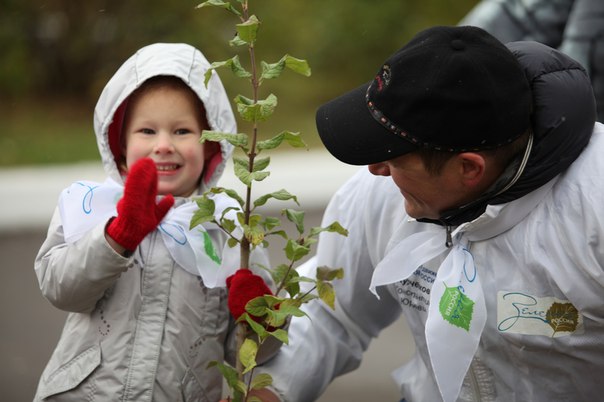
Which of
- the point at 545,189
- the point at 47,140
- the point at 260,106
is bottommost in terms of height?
the point at 545,189

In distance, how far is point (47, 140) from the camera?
10.3 m

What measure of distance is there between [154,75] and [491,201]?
0.96m

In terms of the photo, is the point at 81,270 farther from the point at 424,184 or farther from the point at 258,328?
the point at 424,184

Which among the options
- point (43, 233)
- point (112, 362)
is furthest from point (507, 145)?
point (43, 233)

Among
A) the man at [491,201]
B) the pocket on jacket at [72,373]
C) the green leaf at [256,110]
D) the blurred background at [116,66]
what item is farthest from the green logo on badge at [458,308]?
the blurred background at [116,66]

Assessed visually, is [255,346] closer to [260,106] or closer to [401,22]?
[260,106]

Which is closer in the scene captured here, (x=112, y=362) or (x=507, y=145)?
(x=507, y=145)

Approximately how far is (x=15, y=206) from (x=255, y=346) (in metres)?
6.19

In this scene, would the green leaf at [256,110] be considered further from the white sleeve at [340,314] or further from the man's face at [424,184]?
the white sleeve at [340,314]

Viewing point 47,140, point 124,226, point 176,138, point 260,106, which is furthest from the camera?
point 47,140

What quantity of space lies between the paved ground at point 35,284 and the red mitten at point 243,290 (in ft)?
8.76

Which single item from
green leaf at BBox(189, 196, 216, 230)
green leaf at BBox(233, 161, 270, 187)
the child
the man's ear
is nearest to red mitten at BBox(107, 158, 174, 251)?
the child

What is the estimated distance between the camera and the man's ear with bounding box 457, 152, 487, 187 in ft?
8.05

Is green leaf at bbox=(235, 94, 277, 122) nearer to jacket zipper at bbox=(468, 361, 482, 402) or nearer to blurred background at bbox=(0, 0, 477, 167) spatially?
jacket zipper at bbox=(468, 361, 482, 402)
